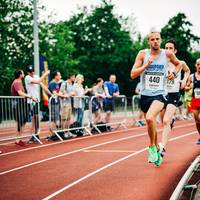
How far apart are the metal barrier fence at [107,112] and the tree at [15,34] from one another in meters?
21.8

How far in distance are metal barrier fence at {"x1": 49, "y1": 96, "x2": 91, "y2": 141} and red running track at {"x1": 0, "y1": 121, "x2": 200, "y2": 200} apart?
2015 mm

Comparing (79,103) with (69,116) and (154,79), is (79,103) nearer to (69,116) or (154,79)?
(69,116)

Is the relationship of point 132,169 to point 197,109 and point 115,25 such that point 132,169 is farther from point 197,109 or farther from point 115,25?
point 115,25

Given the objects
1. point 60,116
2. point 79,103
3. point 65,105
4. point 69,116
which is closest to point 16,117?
point 60,116

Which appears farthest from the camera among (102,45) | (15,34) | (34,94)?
(102,45)

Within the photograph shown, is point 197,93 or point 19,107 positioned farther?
point 19,107

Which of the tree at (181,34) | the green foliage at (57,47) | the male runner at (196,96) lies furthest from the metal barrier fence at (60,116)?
the tree at (181,34)

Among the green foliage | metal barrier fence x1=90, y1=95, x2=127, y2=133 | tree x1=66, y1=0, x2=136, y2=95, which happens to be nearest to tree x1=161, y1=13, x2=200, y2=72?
tree x1=66, y1=0, x2=136, y2=95

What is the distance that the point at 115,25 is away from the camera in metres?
66.5

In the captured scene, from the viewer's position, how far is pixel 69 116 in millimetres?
13195

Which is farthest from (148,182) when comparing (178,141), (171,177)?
(178,141)

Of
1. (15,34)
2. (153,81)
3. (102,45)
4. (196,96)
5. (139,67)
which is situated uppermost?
(102,45)

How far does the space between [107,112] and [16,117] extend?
5.44 m

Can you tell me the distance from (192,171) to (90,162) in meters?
2.24
